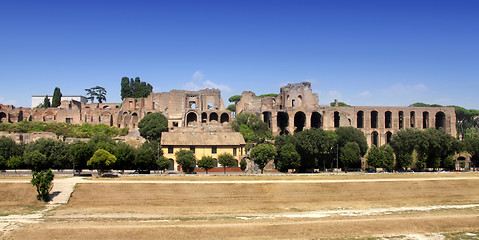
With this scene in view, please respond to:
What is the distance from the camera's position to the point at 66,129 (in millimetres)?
68375

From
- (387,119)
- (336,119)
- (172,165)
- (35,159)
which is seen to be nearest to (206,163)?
(172,165)

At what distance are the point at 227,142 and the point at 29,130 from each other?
1315 inches

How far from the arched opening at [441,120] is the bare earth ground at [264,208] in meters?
32.7

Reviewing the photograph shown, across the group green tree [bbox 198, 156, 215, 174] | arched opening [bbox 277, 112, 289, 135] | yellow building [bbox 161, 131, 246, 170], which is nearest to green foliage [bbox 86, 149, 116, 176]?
green tree [bbox 198, 156, 215, 174]

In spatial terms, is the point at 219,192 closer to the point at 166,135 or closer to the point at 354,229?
the point at 354,229

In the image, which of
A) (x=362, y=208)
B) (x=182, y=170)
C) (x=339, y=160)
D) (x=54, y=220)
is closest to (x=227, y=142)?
(x=182, y=170)

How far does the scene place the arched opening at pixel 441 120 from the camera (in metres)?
77.9

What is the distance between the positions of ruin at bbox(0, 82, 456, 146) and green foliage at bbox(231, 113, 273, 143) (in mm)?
5366

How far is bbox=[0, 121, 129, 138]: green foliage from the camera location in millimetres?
65250

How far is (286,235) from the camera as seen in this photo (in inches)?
1108

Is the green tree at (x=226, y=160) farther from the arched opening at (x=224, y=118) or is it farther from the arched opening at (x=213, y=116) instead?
the arched opening at (x=224, y=118)

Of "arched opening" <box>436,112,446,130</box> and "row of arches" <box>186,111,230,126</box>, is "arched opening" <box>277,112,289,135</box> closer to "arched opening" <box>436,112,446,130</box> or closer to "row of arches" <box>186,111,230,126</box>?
"row of arches" <box>186,111,230,126</box>

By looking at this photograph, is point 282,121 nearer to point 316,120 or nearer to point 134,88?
point 316,120

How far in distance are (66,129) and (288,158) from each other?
38781 mm
